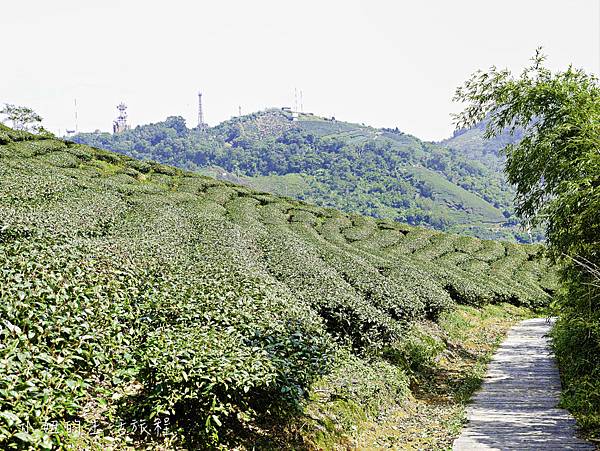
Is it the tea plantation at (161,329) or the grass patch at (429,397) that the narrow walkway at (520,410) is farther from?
the tea plantation at (161,329)

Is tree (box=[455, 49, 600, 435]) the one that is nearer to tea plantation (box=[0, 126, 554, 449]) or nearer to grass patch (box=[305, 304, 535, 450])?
grass patch (box=[305, 304, 535, 450])

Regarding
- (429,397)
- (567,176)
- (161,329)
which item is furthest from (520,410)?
(161,329)

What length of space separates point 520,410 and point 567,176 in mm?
4726

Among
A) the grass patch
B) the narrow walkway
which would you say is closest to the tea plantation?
the grass patch

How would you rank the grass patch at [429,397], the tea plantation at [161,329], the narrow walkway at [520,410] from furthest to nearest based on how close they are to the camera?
the grass patch at [429,397] < the narrow walkway at [520,410] < the tea plantation at [161,329]

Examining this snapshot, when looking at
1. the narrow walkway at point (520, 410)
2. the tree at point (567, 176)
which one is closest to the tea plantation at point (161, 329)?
the narrow walkway at point (520, 410)

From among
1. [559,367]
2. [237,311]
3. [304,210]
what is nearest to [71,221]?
[237,311]

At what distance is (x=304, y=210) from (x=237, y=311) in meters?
34.9

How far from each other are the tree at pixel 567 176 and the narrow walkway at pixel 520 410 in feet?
1.45

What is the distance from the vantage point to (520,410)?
1005 cm

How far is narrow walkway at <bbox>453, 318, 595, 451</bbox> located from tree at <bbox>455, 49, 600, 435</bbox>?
0.44 meters

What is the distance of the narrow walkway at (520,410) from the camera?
7.98 m

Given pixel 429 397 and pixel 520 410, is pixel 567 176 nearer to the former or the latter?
pixel 520 410

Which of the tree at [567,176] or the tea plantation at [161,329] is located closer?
the tea plantation at [161,329]
